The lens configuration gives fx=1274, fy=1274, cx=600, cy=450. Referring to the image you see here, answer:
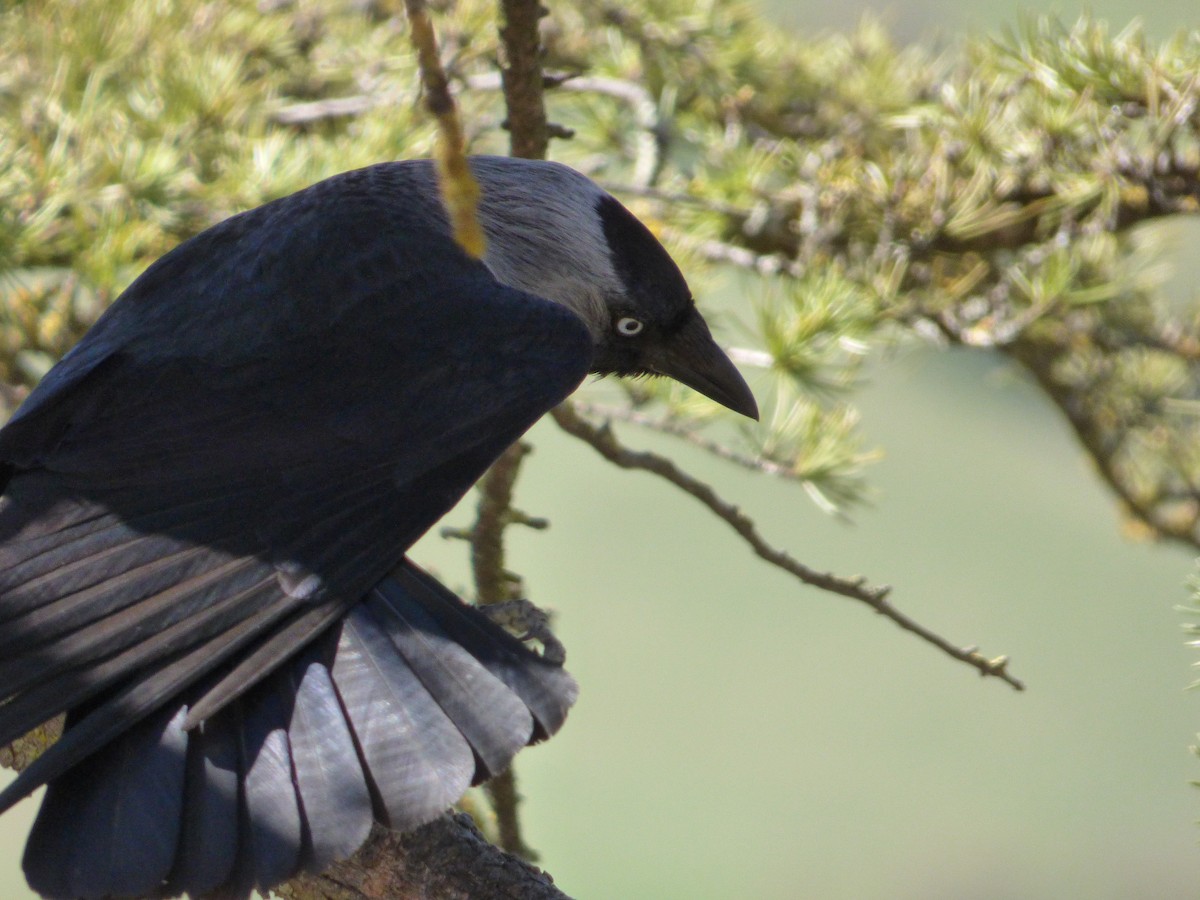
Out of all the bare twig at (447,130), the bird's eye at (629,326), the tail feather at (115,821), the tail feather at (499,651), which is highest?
the bare twig at (447,130)

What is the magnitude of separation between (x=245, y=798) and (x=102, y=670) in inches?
8.6

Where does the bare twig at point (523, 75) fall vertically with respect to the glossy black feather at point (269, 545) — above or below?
above

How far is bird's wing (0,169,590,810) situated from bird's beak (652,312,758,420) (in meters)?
0.23

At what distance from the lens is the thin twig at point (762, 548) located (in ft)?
6.11

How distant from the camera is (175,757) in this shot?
1.44 m

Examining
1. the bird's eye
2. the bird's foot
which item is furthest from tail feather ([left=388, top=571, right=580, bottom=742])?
the bird's eye

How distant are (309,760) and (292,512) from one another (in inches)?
13.1

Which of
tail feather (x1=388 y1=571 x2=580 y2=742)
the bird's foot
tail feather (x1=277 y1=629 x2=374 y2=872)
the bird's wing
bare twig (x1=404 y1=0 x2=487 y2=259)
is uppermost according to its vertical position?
bare twig (x1=404 y1=0 x2=487 y2=259)

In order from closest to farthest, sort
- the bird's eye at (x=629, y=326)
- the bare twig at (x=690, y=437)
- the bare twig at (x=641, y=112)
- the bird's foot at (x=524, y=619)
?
the bird's foot at (x=524, y=619)
the bird's eye at (x=629, y=326)
the bare twig at (x=690, y=437)
the bare twig at (x=641, y=112)

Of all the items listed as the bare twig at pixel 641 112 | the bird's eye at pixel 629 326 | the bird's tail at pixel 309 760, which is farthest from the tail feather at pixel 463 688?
the bare twig at pixel 641 112

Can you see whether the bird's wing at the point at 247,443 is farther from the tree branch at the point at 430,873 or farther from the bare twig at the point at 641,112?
the bare twig at the point at 641,112

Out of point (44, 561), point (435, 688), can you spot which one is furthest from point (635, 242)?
point (44, 561)

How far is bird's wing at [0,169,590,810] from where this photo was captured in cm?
148

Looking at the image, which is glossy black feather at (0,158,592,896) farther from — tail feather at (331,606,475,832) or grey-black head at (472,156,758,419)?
grey-black head at (472,156,758,419)
